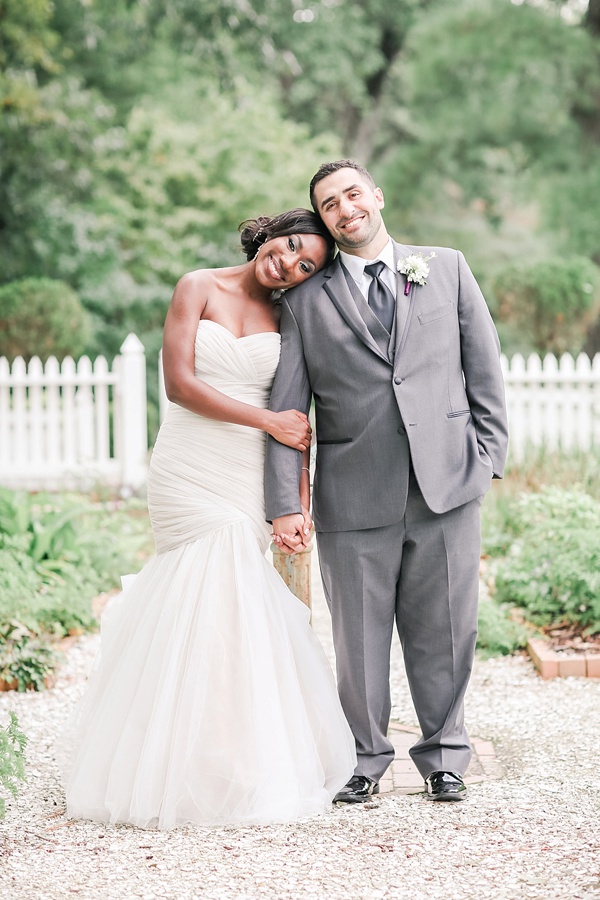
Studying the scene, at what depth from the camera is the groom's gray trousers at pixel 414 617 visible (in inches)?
140

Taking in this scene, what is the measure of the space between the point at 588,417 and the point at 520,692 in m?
5.57

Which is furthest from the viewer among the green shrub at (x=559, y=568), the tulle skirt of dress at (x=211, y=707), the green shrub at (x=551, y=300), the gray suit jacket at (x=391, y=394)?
the green shrub at (x=551, y=300)

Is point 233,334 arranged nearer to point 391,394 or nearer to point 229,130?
point 391,394

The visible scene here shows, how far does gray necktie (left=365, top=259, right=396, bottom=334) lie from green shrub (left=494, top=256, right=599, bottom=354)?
8.62m

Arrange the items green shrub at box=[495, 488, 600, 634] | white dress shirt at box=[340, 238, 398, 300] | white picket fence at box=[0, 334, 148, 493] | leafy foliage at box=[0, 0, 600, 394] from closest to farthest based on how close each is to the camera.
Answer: white dress shirt at box=[340, 238, 398, 300], green shrub at box=[495, 488, 600, 634], white picket fence at box=[0, 334, 148, 493], leafy foliage at box=[0, 0, 600, 394]

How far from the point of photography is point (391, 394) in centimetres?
348

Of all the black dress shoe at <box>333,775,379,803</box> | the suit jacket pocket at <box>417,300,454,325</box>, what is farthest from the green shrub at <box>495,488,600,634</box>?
the suit jacket pocket at <box>417,300,454,325</box>

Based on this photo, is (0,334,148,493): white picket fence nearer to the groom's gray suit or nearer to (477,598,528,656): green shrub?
(477,598,528,656): green shrub

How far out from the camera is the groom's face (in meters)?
3.50

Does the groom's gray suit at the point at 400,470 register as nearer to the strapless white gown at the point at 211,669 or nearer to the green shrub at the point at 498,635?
the strapless white gown at the point at 211,669

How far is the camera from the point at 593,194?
49.7ft

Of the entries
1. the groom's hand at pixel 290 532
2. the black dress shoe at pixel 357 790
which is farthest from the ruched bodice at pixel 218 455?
the black dress shoe at pixel 357 790

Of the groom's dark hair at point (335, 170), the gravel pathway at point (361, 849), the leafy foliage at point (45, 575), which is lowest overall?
the gravel pathway at point (361, 849)

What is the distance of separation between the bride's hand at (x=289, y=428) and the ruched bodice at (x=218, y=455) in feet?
0.53
